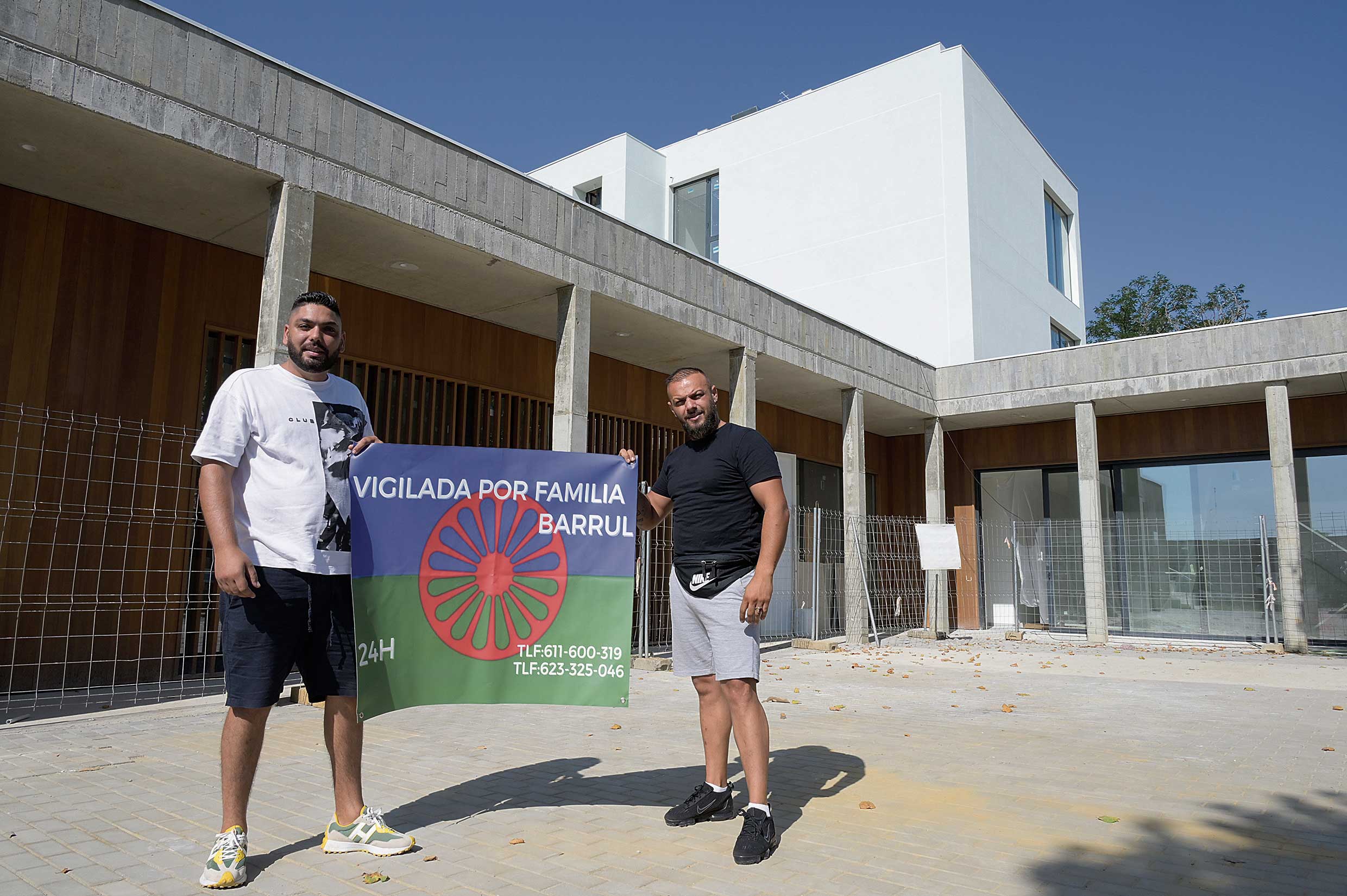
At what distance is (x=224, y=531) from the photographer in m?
2.94

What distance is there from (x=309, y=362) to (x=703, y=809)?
232 centimetres

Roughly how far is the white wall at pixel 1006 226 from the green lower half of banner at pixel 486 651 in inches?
684

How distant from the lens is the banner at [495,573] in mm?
3551

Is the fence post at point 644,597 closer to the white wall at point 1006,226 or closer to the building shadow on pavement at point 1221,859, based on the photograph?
the building shadow on pavement at point 1221,859

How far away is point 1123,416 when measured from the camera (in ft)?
55.4

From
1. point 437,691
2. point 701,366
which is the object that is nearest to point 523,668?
point 437,691


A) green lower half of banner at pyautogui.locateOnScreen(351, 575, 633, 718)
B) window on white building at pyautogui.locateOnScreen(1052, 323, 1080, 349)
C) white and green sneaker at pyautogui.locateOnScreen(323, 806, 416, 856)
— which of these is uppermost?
window on white building at pyautogui.locateOnScreen(1052, 323, 1080, 349)

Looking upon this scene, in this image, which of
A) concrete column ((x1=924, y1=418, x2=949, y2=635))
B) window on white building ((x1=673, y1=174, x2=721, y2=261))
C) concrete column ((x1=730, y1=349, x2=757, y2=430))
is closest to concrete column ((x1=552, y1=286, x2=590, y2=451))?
concrete column ((x1=730, y1=349, x2=757, y2=430))

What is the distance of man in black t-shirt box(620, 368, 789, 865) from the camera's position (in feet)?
11.6

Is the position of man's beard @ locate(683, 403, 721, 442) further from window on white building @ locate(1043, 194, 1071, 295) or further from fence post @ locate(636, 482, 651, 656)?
window on white building @ locate(1043, 194, 1071, 295)

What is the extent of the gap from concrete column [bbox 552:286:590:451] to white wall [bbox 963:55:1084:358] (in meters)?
12.6

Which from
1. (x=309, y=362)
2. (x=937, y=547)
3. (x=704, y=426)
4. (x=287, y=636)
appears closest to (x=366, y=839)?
(x=287, y=636)

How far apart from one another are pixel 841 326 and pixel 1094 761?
32.6ft

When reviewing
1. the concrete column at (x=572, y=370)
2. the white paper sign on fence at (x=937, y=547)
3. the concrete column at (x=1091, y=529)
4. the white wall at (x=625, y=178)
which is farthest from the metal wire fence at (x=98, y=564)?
the white wall at (x=625, y=178)
